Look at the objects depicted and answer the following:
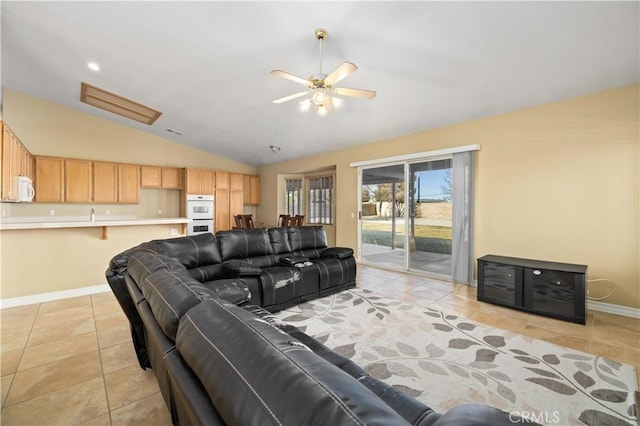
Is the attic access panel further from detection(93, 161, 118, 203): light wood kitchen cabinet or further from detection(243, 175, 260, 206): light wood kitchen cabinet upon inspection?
detection(243, 175, 260, 206): light wood kitchen cabinet

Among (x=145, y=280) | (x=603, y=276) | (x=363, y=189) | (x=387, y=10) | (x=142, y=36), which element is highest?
(x=142, y=36)

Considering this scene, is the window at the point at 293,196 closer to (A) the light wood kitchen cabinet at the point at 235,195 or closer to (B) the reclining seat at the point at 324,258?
(A) the light wood kitchen cabinet at the point at 235,195

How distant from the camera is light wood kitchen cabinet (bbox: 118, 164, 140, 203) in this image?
6.44 metres

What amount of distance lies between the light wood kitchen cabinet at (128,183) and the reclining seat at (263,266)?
14.7 ft

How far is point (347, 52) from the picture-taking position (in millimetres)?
3094

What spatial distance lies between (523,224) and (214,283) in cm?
418

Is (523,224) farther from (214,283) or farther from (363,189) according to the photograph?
(214,283)

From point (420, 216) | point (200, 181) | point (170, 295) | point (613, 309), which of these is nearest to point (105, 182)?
point (200, 181)

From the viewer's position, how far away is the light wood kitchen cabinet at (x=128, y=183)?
6.44 m

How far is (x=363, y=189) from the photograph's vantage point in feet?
19.8

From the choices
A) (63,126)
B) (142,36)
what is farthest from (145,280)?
(63,126)

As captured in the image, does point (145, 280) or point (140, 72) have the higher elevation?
point (140, 72)

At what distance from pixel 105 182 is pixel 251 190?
3659 millimetres

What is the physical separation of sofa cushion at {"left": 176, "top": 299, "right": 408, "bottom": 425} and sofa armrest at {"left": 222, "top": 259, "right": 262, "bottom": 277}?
7.23ft
